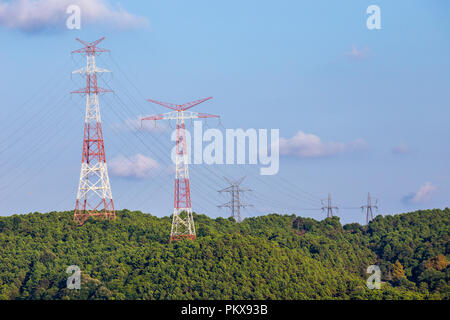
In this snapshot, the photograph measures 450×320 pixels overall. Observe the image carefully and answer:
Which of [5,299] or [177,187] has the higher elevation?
[177,187]

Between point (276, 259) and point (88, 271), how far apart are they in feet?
93.4

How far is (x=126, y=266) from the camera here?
142125 mm

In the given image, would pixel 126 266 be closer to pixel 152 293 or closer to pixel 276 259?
pixel 152 293

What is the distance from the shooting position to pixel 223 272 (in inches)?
5379

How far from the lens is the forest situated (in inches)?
5320

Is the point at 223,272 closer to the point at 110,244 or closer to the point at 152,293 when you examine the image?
the point at 152,293

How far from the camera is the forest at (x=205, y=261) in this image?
135125mm

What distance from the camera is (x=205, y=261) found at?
13838cm

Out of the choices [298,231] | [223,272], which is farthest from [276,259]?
[298,231]
